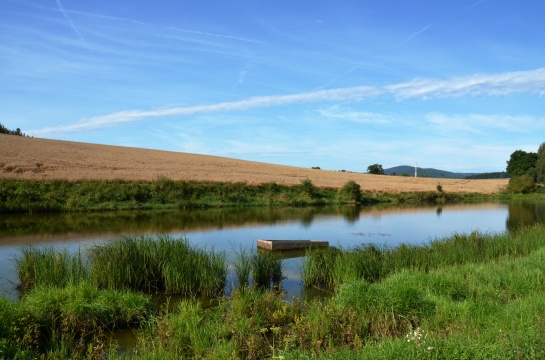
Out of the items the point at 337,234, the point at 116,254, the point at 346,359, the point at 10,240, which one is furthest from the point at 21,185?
the point at 346,359

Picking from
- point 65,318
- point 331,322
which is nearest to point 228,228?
point 65,318

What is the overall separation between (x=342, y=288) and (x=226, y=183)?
33562mm

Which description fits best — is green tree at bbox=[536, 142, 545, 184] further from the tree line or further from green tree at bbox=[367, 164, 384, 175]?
green tree at bbox=[367, 164, 384, 175]

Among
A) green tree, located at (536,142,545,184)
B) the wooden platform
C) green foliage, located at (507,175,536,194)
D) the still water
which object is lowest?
the still water

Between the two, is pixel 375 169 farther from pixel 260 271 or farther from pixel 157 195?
pixel 260 271

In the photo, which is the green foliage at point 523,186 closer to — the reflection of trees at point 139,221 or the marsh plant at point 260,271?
the reflection of trees at point 139,221

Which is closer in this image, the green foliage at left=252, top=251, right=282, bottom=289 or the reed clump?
the reed clump

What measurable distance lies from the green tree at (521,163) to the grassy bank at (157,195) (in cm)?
3713

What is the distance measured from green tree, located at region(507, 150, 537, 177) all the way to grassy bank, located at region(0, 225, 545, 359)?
7120cm

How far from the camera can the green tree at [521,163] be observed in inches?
2906

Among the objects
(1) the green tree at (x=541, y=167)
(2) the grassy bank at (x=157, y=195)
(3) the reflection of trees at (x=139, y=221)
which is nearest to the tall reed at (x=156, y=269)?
(3) the reflection of trees at (x=139, y=221)

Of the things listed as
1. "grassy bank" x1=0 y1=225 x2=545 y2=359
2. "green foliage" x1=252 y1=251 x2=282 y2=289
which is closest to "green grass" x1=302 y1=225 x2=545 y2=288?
"green foliage" x1=252 y1=251 x2=282 y2=289

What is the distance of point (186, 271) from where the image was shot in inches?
408

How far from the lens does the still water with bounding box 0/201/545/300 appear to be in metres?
17.5
